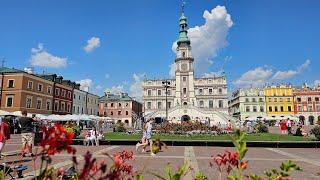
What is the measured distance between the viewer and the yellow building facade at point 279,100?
282ft

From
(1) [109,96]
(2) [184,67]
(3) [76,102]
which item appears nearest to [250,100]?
(2) [184,67]

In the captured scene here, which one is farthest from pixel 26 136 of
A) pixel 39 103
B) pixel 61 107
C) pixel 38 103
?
pixel 61 107

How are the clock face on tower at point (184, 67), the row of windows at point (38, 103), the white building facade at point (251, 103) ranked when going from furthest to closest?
the white building facade at point (251, 103)
the clock face on tower at point (184, 67)
the row of windows at point (38, 103)

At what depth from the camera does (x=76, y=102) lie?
64.0 metres

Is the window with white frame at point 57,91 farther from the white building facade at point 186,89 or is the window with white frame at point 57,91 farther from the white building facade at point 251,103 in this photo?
the white building facade at point 251,103

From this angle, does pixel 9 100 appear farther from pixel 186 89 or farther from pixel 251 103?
pixel 251 103

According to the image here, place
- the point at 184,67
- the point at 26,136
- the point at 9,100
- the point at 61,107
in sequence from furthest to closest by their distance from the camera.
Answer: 1. the point at 184,67
2. the point at 61,107
3. the point at 9,100
4. the point at 26,136

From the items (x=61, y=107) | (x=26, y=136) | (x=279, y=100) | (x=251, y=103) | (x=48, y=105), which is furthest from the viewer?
(x=251, y=103)

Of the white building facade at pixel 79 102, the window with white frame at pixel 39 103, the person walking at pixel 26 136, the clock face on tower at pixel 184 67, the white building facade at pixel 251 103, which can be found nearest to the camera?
the person walking at pixel 26 136

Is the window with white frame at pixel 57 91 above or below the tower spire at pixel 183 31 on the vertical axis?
below

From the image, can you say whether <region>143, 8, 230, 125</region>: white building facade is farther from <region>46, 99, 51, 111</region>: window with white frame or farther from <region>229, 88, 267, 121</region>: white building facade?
<region>46, 99, 51, 111</region>: window with white frame

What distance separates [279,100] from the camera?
286 ft

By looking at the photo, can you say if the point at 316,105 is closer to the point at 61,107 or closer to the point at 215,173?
the point at 61,107

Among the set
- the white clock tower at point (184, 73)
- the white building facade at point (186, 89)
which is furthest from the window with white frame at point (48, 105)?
the white clock tower at point (184, 73)
